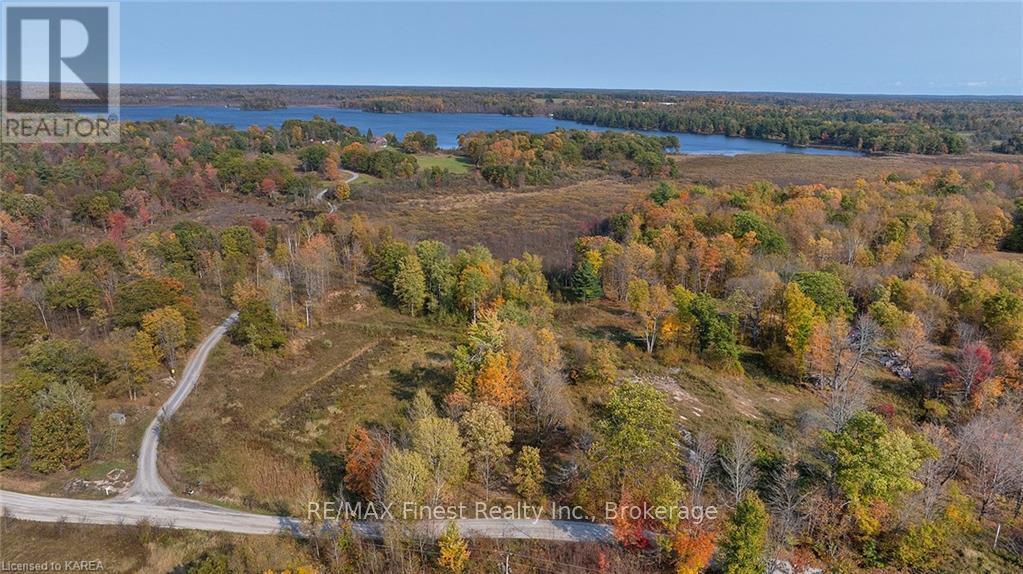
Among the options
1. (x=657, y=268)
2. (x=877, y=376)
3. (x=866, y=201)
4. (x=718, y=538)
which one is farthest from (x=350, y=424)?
(x=866, y=201)

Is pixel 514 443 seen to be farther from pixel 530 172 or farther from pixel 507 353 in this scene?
pixel 530 172

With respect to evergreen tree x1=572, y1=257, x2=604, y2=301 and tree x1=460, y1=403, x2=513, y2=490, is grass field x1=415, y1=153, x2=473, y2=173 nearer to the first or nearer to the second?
evergreen tree x1=572, y1=257, x2=604, y2=301

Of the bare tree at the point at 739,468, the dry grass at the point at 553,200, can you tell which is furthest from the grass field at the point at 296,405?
the dry grass at the point at 553,200

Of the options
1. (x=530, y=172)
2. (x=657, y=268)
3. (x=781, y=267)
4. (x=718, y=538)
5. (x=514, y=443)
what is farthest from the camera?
(x=530, y=172)

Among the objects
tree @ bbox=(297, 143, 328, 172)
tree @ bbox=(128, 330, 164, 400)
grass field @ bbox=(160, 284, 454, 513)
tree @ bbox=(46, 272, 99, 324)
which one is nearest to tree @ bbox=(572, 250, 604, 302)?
grass field @ bbox=(160, 284, 454, 513)

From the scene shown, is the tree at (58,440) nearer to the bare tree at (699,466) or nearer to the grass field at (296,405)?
the grass field at (296,405)

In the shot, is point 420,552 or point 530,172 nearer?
point 420,552

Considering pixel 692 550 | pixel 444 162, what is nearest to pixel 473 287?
pixel 692 550
